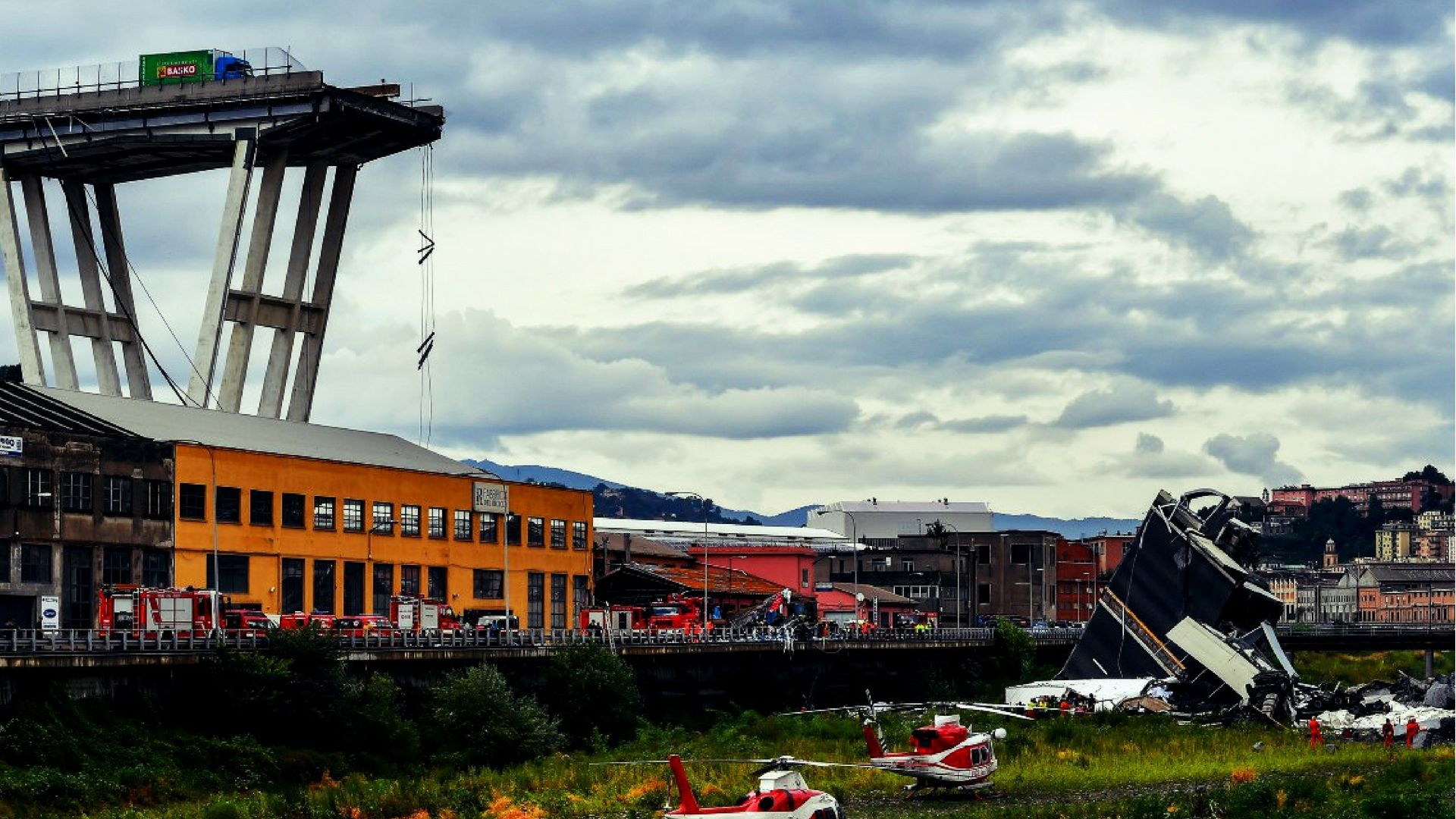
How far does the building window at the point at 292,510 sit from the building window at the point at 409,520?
7.88m

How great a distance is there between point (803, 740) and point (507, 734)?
1420 centimetres

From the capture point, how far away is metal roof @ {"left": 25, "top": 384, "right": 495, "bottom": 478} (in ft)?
347

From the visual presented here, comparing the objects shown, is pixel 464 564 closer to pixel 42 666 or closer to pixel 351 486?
pixel 351 486

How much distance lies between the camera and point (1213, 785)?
73.8 m

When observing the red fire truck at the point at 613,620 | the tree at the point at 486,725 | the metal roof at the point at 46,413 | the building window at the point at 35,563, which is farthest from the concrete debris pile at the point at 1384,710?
the building window at the point at 35,563

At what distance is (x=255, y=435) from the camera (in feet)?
373

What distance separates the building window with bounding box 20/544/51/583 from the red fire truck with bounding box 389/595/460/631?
1524cm

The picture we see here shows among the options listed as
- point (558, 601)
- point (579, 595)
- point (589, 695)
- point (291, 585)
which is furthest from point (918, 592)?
point (589, 695)

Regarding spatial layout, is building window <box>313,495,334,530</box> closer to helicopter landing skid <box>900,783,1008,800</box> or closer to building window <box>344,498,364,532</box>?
building window <box>344,498,364,532</box>

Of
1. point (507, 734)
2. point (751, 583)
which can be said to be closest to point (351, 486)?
point (507, 734)

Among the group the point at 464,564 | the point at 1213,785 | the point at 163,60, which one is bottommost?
the point at 1213,785

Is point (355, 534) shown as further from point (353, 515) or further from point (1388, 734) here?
point (1388, 734)

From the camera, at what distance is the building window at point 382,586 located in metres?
111

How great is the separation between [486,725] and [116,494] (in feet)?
78.2
